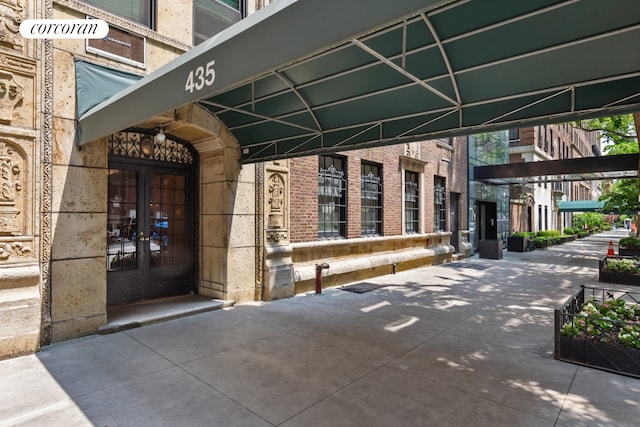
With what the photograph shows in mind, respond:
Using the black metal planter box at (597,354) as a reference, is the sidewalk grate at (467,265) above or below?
below

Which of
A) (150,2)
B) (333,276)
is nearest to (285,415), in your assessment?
(333,276)

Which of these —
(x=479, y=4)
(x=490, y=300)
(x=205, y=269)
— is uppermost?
(x=479, y=4)

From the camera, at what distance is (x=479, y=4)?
3662 mm

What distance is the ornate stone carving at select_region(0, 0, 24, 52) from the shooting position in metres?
5.03

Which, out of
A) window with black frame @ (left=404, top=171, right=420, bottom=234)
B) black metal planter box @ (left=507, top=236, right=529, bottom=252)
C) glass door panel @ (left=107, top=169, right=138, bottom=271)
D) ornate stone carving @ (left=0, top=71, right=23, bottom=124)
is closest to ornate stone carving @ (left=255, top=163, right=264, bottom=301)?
glass door panel @ (left=107, top=169, right=138, bottom=271)

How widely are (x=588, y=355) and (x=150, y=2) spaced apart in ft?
31.2

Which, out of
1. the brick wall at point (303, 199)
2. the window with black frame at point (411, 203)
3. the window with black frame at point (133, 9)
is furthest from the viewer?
the window with black frame at point (411, 203)

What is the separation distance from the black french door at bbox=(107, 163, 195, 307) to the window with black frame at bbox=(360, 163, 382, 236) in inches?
222

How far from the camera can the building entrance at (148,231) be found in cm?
704

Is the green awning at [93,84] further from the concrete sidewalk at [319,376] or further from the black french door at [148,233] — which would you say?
the concrete sidewalk at [319,376]

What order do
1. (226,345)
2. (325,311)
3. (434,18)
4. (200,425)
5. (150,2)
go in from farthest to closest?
1. (325,311)
2. (150,2)
3. (226,345)
4. (434,18)
5. (200,425)

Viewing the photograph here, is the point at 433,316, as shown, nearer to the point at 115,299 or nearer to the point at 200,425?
the point at 200,425

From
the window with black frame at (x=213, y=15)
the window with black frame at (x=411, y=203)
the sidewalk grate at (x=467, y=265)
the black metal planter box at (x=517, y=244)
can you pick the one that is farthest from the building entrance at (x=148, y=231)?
the black metal planter box at (x=517, y=244)

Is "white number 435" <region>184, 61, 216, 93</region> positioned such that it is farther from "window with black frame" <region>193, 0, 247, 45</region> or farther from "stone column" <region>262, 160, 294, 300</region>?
"stone column" <region>262, 160, 294, 300</region>
